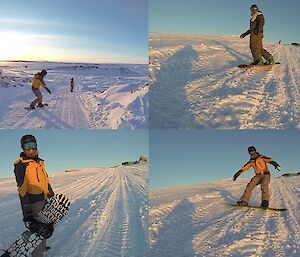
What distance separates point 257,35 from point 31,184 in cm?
301

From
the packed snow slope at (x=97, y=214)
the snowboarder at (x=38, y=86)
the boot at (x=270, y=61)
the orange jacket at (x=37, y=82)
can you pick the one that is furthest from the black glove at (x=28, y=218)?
A: the boot at (x=270, y=61)

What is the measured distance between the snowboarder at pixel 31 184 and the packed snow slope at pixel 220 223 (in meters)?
1.07

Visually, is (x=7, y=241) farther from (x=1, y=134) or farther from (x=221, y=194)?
(x=221, y=194)

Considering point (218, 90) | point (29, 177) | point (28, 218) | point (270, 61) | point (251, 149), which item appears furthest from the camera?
point (270, 61)

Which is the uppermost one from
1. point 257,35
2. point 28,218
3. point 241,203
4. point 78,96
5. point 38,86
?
point 257,35

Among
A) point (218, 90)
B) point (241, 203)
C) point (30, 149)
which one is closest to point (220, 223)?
point (241, 203)

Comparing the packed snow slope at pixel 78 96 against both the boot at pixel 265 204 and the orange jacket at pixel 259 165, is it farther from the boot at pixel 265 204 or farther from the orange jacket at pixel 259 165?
the boot at pixel 265 204

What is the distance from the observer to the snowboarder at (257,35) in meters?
4.66

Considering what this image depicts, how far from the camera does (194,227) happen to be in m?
3.90

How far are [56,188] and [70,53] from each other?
1.57 m

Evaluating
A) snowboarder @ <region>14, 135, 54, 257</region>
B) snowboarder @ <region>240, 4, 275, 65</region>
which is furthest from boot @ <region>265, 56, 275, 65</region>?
snowboarder @ <region>14, 135, 54, 257</region>

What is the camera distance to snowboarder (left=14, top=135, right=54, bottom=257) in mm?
3217

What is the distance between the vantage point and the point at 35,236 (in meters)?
3.20

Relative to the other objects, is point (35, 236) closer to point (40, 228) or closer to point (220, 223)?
point (40, 228)
